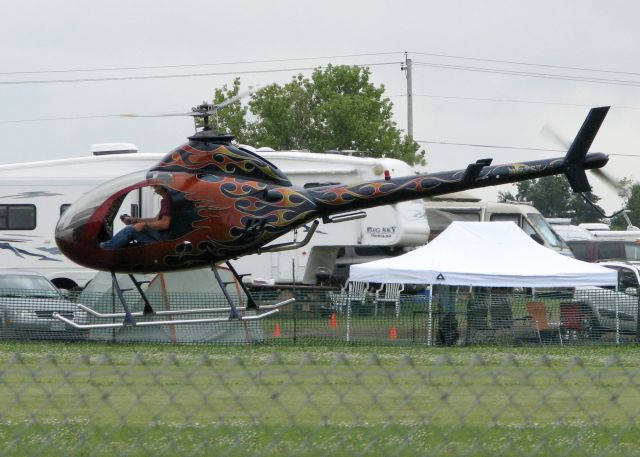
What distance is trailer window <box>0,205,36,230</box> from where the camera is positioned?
2861cm

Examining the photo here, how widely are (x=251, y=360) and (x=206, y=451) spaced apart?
7.94m

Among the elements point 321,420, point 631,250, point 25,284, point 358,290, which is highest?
point 321,420

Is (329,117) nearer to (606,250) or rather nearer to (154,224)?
(606,250)

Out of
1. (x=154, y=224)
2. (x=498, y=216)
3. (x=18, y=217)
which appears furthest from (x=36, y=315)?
A: (x=498, y=216)

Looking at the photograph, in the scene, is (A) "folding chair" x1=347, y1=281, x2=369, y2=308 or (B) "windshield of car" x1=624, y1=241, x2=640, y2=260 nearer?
(A) "folding chair" x1=347, y1=281, x2=369, y2=308

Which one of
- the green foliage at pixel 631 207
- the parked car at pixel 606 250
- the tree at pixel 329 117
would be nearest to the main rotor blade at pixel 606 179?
the parked car at pixel 606 250

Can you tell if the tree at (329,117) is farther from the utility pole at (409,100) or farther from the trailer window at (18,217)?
the trailer window at (18,217)

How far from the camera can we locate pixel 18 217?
28.7 metres

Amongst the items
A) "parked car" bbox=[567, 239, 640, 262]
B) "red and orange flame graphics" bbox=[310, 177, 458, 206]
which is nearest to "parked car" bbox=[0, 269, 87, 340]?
"red and orange flame graphics" bbox=[310, 177, 458, 206]

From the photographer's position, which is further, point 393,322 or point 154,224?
point 393,322

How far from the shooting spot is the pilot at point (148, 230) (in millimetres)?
15602

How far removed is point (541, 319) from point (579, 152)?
6.35 metres

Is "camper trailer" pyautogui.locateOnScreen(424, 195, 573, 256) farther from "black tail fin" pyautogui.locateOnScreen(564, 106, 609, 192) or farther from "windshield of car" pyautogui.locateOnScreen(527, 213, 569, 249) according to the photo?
"black tail fin" pyautogui.locateOnScreen(564, 106, 609, 192)

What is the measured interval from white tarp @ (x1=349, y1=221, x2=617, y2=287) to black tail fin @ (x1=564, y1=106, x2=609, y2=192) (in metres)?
5.97
